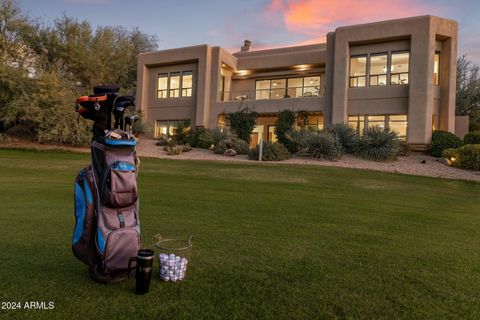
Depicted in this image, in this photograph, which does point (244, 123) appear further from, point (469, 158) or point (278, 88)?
point (469, 158)

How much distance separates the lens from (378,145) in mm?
17484

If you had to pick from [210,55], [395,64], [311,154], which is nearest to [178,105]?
[210,55]

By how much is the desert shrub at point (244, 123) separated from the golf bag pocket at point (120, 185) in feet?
69.6

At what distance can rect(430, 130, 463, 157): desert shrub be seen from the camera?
18266 mm

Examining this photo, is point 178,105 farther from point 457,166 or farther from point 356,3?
point 457,166

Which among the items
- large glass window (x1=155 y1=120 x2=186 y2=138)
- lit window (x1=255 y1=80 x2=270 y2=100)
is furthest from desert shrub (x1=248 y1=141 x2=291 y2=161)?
large glass window (x1=155 y1=120 x2=186 y2=138)

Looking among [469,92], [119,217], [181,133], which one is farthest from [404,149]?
[119,217]

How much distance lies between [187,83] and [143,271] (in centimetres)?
Answer: 2562

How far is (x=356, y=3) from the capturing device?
21.7 m

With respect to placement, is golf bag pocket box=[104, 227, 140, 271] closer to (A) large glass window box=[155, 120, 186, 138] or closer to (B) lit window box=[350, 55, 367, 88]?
(B) lit window box=[350, 55, 367, 88]

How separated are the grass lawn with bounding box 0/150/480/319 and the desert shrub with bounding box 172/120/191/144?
16.2 meters

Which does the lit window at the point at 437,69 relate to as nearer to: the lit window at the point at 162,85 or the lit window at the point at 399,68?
the lit window at the point at 399,68

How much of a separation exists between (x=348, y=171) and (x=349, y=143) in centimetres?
465

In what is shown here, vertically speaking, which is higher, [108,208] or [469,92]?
[469,92]
